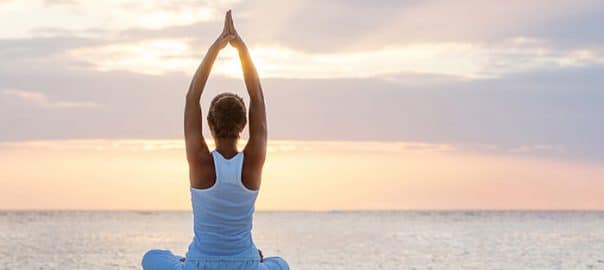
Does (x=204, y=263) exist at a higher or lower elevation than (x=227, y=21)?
lower

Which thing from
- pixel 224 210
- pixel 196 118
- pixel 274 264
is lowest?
pixel 274 264

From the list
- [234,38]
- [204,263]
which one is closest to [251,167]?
[204,263]

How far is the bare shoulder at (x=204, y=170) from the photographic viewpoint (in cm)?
676

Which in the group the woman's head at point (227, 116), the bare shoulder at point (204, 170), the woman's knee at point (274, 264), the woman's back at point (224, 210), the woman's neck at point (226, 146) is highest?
the woman's head at point (227, 116)

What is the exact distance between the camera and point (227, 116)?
22.0 ft

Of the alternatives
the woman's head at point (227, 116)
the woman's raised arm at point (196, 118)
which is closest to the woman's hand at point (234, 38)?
the woman's raised arm at point (196, 118)

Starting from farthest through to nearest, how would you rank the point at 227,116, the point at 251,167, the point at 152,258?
the point at 152,258 < the point at 251,167 < the point at 227,116

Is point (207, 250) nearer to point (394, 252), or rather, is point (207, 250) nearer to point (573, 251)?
point (394, 252)

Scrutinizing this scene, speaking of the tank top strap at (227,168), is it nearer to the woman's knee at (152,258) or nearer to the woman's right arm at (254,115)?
the woman's right arm at (254,115)

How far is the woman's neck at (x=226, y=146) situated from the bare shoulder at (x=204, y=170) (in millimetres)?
73

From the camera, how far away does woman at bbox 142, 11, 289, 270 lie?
6754 mm

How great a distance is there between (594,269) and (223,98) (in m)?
27.0

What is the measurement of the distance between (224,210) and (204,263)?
0.36 m

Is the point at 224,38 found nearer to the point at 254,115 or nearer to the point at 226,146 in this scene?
the point at 254,115
